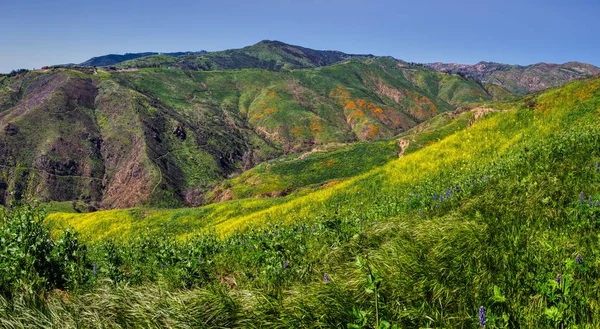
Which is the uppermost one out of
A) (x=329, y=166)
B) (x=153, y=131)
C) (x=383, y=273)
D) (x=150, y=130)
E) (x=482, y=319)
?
(x=150, y=130)

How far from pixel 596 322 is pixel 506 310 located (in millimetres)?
766

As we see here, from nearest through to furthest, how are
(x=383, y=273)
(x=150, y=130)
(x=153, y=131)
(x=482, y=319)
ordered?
(x=482, y=319) < (x=383, y=273) < (x=150, y=130) < (x=153, y=131)

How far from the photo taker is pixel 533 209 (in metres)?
7.28

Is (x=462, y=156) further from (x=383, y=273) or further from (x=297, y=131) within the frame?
(x=297, y=131)

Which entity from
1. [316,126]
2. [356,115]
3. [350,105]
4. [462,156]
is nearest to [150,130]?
[316,126]

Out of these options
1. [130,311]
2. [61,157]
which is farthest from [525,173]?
[61,157]

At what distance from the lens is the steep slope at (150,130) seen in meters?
109

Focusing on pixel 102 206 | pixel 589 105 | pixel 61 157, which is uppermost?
pixel 589 105

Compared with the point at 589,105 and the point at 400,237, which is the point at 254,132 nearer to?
the point at 589,105

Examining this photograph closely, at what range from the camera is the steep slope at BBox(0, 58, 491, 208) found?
10856 cm

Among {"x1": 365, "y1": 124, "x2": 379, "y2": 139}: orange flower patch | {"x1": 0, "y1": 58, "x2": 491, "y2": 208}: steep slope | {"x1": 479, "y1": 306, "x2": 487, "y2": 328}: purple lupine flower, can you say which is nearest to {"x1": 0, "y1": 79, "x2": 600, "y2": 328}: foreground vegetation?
{"x1": 479, "y1": 306, "x2": 487, "y2": 328}: purple lupine flower

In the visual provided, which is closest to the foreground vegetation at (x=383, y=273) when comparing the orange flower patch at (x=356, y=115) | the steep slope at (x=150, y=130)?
the steep slope at (x=150, y=130)

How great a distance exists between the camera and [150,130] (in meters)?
126

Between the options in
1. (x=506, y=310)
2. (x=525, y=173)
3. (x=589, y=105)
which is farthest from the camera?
(x=589, y=105)
